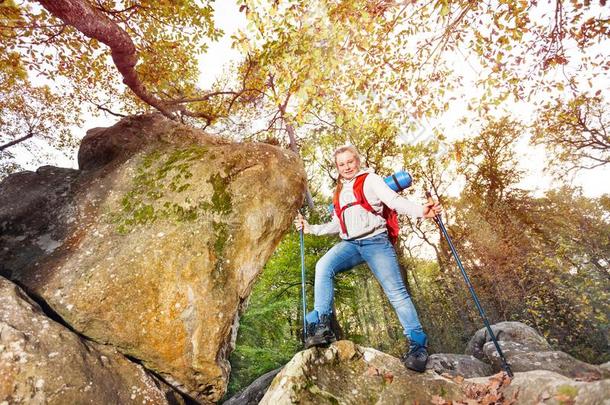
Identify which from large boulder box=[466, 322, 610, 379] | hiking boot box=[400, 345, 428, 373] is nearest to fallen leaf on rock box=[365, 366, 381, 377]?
hiking boot box=[400, 345, 428, 373]

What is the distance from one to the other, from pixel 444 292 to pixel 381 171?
38.8 feet

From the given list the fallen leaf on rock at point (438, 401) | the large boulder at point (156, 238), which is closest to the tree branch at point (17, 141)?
the large boulder at point (156, 238)

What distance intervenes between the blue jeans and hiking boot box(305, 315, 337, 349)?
0.08 m

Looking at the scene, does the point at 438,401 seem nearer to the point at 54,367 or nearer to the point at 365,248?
the point at 365,248

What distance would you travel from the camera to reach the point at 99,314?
344cm

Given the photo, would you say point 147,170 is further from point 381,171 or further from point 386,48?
point 381,171

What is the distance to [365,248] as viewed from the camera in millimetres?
3805

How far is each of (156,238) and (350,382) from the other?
3.05 metres

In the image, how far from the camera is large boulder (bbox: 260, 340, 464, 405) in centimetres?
294

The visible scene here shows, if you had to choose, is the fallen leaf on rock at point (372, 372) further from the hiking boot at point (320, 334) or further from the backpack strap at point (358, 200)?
the backpack strap at point (358, 200)

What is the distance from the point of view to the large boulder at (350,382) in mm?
2938

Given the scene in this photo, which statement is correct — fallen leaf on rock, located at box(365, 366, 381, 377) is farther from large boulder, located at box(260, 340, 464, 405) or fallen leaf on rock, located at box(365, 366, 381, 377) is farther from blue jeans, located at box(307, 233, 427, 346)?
blue jeans, located at box(307, 233, 427, 346)

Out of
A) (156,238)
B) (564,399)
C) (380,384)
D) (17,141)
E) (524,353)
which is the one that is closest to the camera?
(564,399)

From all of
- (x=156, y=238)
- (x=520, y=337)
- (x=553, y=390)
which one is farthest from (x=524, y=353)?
(x=156, y=238)
